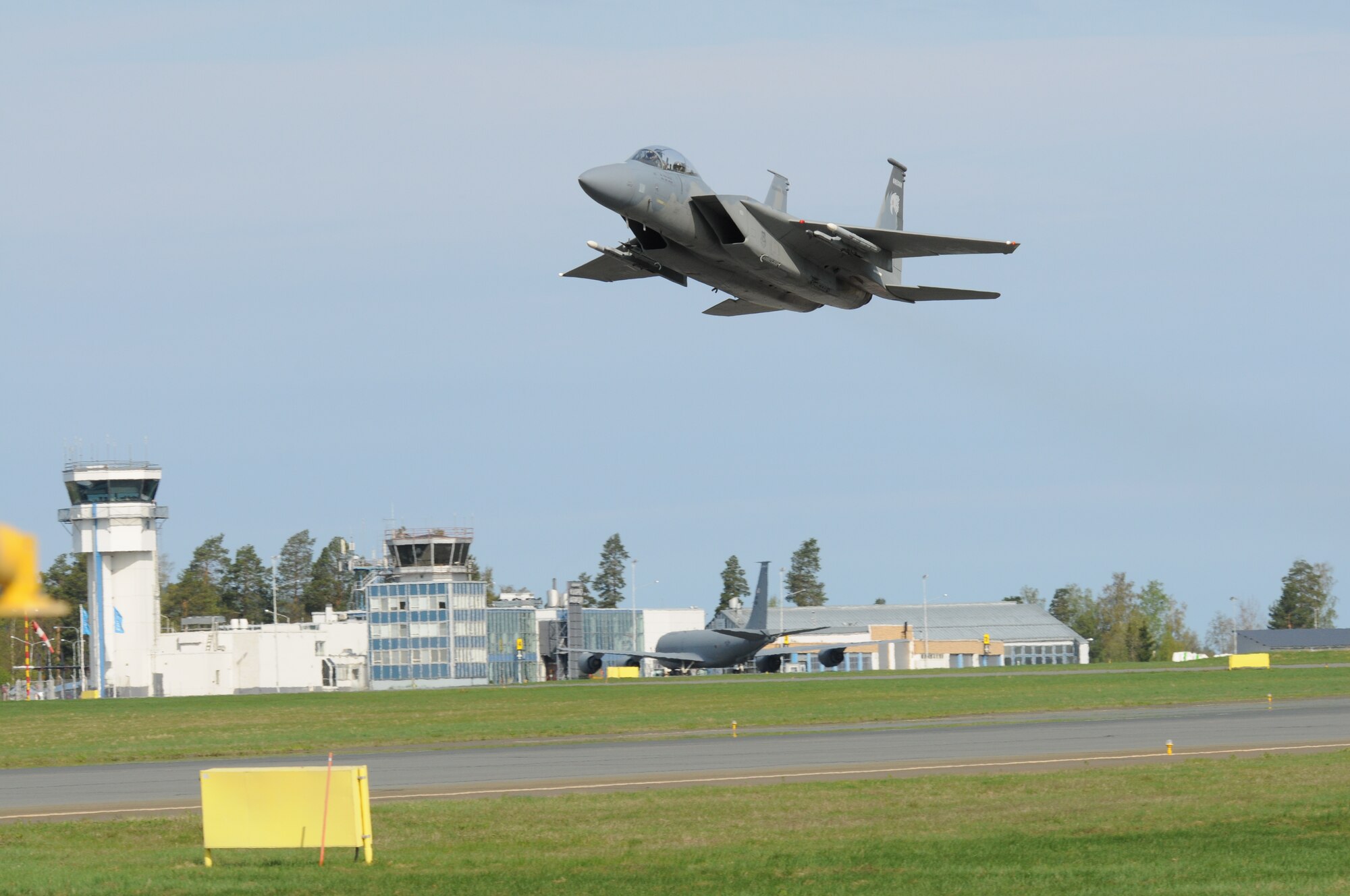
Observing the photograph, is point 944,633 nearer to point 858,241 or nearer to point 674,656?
point 674,656

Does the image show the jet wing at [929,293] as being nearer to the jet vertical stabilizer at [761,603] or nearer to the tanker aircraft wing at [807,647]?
the jet vertical stabilizer at [761,603]

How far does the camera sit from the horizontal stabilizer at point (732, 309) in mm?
35969

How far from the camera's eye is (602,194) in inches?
1109

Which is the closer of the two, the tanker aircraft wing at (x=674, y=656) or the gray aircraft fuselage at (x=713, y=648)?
the gray aircraft fuselage at (x=713, y=648)

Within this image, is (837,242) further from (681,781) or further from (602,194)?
(681,781)

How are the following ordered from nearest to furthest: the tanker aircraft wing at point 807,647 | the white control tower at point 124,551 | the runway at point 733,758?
the runway at point 733,758 < the white control tower at point 124,551 < the tanker aircraft wing at point 807,647

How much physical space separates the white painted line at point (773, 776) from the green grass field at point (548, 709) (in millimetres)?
14400

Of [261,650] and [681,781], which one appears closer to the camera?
[681,781]

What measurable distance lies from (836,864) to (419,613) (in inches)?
3930

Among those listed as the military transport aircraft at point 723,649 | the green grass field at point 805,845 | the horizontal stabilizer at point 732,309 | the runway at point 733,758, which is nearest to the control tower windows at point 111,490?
the military transport aircraft at point 723,649

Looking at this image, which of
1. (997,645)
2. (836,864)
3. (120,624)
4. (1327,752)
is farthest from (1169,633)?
(836,864)

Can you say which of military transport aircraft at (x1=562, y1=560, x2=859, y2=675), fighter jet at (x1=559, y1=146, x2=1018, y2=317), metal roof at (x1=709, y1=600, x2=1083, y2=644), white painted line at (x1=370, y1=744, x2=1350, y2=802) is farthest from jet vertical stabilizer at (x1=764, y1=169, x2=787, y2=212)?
metal roof at (x1=709, y1=600, x2=1083, y2=644)

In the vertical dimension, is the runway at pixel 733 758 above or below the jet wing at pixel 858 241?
below

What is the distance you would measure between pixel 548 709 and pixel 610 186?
115 ft
